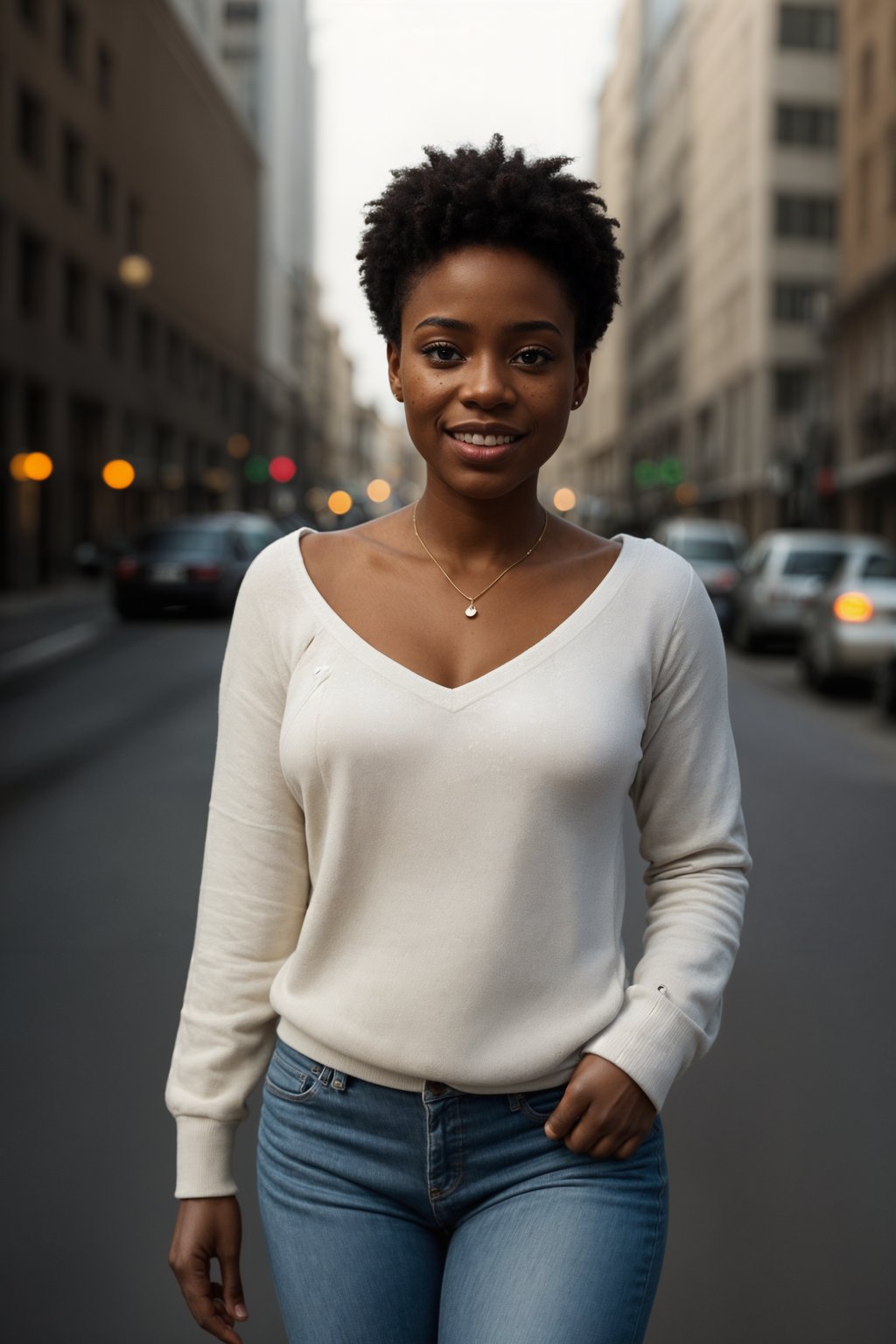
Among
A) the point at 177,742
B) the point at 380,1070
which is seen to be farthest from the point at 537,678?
the point at 177,742

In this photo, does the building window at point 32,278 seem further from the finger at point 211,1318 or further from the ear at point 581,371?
the finger at point 211,1318

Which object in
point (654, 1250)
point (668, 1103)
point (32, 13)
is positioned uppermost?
point (32, 13)

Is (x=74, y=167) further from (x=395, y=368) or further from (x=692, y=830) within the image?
(x=692, y=830)

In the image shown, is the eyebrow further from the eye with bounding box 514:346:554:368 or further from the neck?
the neck

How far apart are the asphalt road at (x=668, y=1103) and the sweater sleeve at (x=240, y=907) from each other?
1.19 m

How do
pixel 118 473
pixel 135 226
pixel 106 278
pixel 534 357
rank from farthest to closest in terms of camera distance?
pixel 135 226, pixel 106 278, pixel 118 473, pixel 534 357

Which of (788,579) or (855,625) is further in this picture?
(788,579)

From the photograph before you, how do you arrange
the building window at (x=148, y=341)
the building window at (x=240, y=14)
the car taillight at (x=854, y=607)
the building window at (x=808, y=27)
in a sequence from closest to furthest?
the car taillight at (x=854, y=607) < the building window at (x=148, y=341) < the building window at (x=808, y=27) < the building window at (x=240, y=14)

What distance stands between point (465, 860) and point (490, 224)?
741 mm

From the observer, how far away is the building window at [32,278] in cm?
3859

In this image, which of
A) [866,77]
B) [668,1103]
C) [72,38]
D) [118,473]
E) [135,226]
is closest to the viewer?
[668,1103]

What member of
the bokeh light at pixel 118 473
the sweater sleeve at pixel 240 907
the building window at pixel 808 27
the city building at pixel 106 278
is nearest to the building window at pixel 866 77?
the building window at pixel 808 27

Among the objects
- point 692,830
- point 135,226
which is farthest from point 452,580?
point 135,226

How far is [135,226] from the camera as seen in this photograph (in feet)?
163
